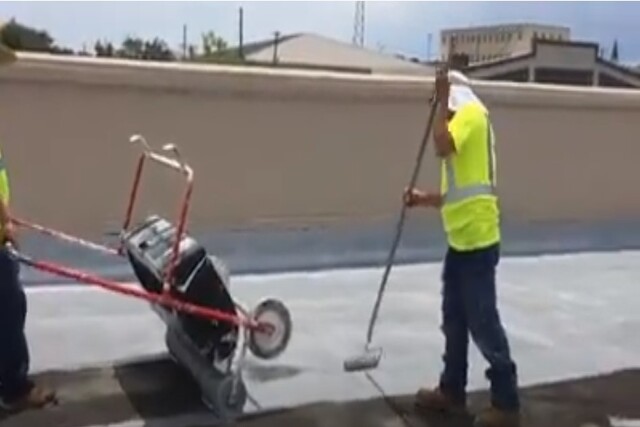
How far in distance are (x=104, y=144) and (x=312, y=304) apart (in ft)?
8.29

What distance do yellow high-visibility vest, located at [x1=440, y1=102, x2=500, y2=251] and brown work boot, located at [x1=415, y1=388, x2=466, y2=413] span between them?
868 millimetres

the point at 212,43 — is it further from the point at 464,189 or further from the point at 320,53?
the point at 464,189

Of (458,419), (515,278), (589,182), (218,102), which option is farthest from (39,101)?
(589,182)

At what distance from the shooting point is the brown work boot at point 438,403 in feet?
21.0

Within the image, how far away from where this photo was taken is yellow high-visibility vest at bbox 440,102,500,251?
594 centimetres

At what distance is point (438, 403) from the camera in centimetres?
641

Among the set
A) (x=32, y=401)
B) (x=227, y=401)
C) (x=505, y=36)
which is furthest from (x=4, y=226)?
(x=505, y=36)


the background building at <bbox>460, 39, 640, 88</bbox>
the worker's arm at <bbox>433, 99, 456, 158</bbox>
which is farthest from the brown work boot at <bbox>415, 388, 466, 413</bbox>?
the background building at <bbox>460, 39, 640, 88</bbox>

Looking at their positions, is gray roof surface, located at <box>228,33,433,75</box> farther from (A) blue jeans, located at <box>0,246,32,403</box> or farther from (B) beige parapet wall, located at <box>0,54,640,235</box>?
(A) blue jeans, located at <box>0,246,32,403</box>

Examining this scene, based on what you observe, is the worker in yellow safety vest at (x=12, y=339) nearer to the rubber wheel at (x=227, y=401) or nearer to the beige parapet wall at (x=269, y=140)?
the rubber wheel at (x=227, y=401)

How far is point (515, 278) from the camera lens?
10320mm

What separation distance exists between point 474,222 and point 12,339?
93.1 inches

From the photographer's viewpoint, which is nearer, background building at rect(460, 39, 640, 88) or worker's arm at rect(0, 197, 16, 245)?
worker's arm at rect(0, 197, 16, 245)

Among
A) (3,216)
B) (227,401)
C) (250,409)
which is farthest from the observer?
(250,409)
